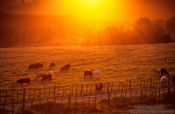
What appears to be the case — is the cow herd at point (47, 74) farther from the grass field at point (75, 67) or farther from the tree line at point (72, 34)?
the tree line at point (72, 34)

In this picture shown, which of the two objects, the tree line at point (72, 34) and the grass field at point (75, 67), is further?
the tree line at point (72, 34)

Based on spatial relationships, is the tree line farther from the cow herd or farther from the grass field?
the cow herd

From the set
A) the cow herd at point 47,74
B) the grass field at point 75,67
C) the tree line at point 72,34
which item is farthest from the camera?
the tree line at point 72,34

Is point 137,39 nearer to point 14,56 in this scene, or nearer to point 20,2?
point 14,56

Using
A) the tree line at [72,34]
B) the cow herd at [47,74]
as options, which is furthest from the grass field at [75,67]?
the tree line at [72,34]

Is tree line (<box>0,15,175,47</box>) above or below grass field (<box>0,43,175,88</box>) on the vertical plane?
above

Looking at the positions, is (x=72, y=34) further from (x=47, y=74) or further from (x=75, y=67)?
(x=47, y=74)

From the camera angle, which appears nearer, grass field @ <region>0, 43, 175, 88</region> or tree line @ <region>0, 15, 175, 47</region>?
grass field @ <region>0, 43, 175, 88</region>

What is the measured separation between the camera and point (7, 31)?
88688mm

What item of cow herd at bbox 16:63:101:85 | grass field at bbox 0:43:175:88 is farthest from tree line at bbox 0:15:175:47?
cow herd at bbox 16:63:101:85

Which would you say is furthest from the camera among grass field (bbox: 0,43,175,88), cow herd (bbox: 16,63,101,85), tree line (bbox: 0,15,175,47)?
tree line (bbox: 0,15,175,47)

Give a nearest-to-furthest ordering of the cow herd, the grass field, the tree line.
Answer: the cow herd
the grass field
the tree line

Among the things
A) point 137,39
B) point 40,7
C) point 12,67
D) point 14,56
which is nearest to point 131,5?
point 40,7

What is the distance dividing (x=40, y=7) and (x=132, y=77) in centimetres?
9699
